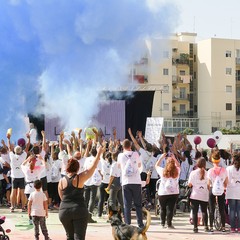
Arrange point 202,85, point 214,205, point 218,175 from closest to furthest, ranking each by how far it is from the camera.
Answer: point 218,175
point 214,205
point 202,85

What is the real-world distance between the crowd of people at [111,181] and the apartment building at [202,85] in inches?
2026

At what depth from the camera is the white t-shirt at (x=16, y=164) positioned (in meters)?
15.2

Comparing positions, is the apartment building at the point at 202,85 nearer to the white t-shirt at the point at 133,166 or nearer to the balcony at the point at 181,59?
the balcony at the point at 181,59

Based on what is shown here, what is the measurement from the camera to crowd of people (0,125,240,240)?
27.3 ft

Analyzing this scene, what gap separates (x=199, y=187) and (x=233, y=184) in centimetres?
67

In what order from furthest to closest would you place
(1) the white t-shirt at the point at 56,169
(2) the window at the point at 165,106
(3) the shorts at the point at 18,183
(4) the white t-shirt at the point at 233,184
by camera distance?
(2) the window at the point at 165,106 < (1) the white t-shirt at the point at 56,169 < (3) the shorts at the point at 18,183 < (4) the white t-shirt at the point at 233,184

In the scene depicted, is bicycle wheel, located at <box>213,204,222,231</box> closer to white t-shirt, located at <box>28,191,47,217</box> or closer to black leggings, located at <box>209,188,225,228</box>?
black leggings, located at <box>209,188,225,228</box>

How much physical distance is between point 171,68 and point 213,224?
56647 mm

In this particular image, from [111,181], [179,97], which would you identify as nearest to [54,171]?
[111,181]

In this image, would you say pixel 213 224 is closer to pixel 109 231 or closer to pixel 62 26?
pixel 109 231

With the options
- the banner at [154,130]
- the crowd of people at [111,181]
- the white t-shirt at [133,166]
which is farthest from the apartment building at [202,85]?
the white t-shirt at [133,166]

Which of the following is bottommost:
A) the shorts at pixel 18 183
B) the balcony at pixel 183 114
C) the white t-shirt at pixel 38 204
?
the white t-shirt at pixel 38 204

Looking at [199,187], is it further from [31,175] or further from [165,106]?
[165,106]

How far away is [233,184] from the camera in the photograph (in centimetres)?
1235
